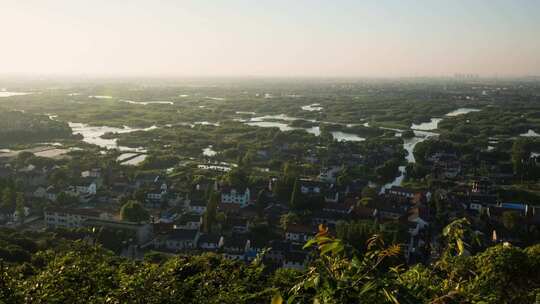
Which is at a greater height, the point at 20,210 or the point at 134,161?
the point at 20,210

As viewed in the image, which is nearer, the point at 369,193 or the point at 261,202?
the point at 261,202


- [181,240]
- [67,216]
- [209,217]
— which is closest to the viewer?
[181,240]

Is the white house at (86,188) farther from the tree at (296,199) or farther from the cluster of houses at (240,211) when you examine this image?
the tree at (296,199)

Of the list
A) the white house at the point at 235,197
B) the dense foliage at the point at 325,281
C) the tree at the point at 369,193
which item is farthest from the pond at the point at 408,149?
the dense foliage at the point at 325,281

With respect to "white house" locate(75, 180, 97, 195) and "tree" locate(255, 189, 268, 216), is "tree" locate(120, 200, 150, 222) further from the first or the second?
"white house" locate(75, 180, 97, 195)

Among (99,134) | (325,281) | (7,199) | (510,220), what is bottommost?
(99,134)

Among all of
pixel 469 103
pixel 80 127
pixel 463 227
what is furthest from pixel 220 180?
pixel 469 103

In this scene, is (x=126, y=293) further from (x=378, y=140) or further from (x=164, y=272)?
(x=378, y=140)

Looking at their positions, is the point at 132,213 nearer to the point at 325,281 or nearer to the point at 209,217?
the point at 209,217

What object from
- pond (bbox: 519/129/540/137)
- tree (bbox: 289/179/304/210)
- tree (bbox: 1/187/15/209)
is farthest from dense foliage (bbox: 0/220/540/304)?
pond (bbox: 519/129/540/137)

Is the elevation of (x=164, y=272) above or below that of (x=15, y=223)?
above

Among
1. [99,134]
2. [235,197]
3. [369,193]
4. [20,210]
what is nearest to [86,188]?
[20,210]
